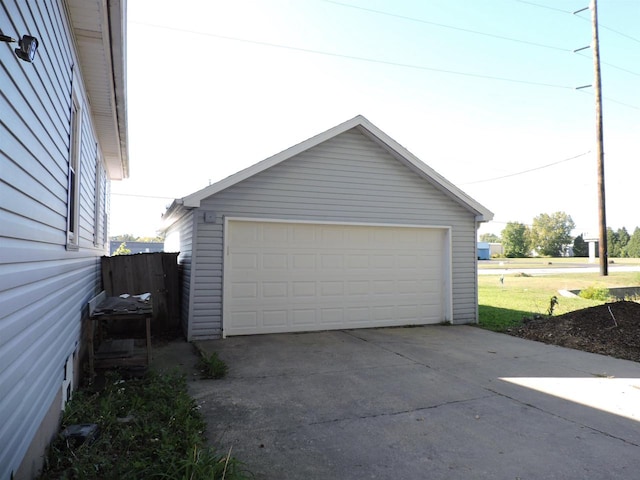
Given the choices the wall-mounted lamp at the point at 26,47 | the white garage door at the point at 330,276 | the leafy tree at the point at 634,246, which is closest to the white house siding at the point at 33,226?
the wall-mounted lamp at the point at 26,47

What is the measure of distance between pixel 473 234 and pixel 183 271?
6.76 m

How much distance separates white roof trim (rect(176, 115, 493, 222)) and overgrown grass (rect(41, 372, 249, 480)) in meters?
3.77

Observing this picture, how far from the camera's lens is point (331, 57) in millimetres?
15141

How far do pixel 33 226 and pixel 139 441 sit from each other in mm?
1872

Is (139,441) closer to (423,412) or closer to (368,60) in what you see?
A: (423,412)

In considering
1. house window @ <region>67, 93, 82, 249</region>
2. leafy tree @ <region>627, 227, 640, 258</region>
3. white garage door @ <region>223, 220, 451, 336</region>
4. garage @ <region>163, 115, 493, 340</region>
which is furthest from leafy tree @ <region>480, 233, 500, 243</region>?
house window @ <region>67, 93, 82, 249</region>

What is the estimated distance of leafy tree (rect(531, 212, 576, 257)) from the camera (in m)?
84.9

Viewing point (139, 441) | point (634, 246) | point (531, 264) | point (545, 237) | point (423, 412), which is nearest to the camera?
point (139, 441)

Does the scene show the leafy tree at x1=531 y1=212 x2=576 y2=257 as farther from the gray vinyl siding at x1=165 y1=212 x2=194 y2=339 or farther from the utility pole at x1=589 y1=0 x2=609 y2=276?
the gray vinyl siding at x1=165 y1=212 x2=194 y2=339

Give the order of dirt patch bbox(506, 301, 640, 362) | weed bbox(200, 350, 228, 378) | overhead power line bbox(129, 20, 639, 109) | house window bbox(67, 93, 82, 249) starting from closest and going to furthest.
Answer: house window bbox(67, 93, 82, 249)
weed bbox(200, 350, 228, 378)
dirt patch bbox(506, 301, 640, 362)
overhead power line bbox(129, 20, 639, 109)

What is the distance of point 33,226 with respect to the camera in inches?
105

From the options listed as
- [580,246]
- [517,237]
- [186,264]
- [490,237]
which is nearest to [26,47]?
[186,264]

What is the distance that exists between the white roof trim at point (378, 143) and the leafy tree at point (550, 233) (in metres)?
86.5

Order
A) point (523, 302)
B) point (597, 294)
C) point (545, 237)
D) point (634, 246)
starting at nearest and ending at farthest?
point (523, 302) → point (597, 294) → point (634, 246) → point (545, 237)
